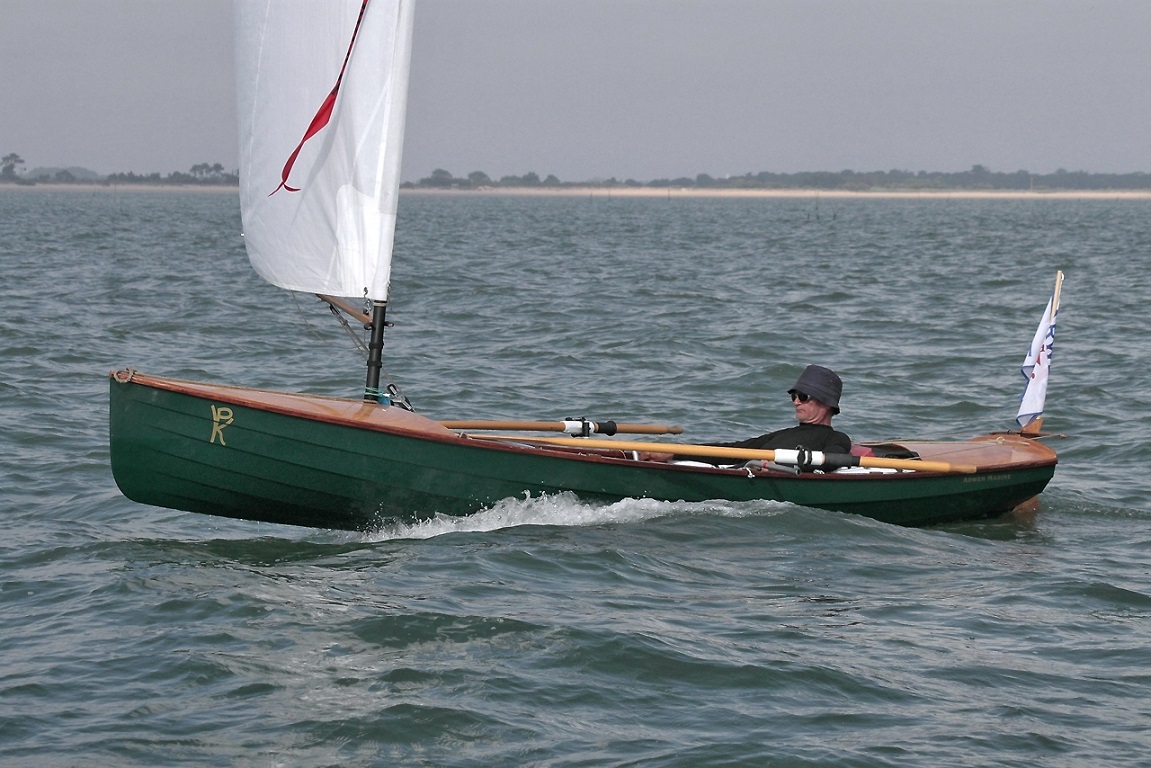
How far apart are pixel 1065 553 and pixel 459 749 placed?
239 inches

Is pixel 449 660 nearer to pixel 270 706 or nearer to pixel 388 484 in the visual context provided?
pixel 270 706

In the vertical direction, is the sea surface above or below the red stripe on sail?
below

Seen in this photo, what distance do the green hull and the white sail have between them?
3.74ft

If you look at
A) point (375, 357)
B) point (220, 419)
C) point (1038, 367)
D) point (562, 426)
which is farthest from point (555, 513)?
point (1038, 367)

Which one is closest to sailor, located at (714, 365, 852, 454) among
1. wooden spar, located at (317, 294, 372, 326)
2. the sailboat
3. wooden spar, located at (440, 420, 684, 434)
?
the sailboat

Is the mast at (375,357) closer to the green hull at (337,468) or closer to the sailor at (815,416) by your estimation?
the green hull at (337,468)

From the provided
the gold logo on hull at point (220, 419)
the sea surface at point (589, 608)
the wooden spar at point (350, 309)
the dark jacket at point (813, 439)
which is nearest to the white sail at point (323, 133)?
the wooden spar at point (350, 309)

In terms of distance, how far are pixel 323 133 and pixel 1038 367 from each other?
22.1ft

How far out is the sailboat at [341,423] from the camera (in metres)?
9.77

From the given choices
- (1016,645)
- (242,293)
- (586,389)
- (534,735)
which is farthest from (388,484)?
(242,293)

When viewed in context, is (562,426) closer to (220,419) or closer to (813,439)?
(813,439)

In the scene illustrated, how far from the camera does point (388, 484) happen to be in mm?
10078

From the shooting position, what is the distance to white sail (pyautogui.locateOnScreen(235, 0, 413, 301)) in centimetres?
1027

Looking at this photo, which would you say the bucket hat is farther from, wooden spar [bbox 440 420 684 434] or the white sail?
the white sail
